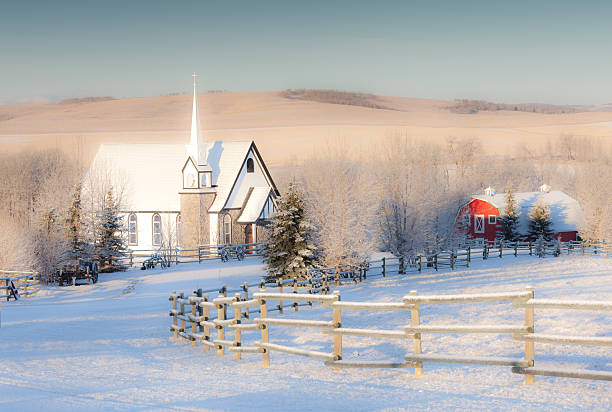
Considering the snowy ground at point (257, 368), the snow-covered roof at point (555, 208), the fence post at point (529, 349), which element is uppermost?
the snow-covered roof at point (555, 208)

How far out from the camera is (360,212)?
41094mm

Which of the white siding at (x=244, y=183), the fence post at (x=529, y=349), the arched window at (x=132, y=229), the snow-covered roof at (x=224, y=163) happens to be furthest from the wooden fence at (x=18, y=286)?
the fence post at (x=529, y=349)

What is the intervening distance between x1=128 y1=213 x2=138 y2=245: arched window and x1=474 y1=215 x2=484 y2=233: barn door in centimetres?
3400

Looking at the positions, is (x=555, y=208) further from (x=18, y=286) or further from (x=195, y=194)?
(x=18, y=286)

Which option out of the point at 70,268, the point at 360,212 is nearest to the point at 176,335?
the point at 360,212

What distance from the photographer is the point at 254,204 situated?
2144 inches

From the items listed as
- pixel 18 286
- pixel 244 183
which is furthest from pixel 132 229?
pixel 18 286

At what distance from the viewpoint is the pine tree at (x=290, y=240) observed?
36.1 metres

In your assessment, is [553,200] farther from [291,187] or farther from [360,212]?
[291,187]

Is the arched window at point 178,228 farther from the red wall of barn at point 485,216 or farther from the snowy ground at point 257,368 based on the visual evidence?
the red wall of barn at point 485,216

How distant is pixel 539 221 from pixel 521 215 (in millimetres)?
4359

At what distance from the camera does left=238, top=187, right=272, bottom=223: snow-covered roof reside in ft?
176

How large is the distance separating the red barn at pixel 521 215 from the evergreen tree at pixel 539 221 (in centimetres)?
93

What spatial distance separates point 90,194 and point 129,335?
35.8m
